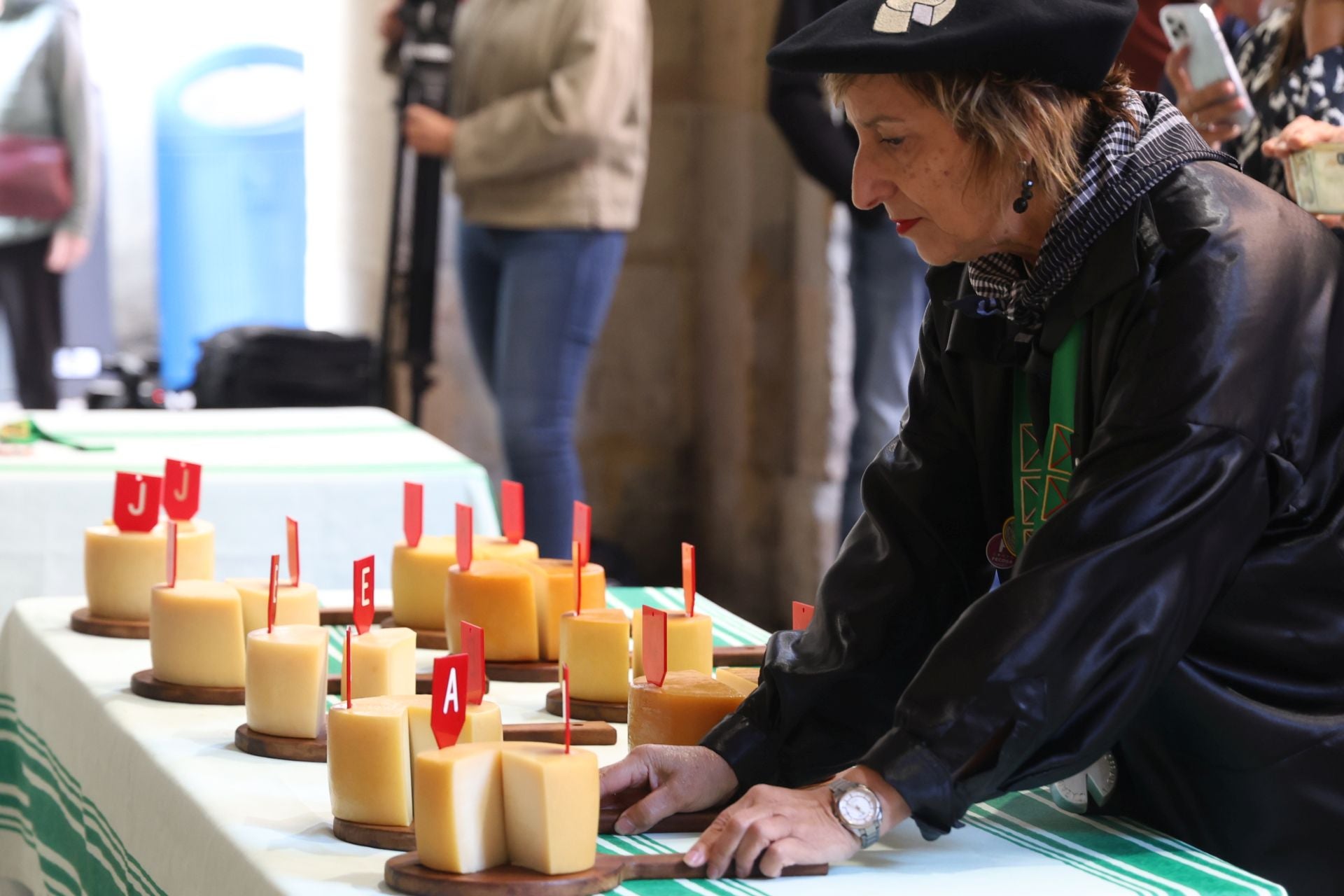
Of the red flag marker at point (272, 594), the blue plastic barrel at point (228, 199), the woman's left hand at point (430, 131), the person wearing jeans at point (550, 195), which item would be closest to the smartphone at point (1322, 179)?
the red flag marker at point (272, 594)

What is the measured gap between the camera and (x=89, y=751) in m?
1.69

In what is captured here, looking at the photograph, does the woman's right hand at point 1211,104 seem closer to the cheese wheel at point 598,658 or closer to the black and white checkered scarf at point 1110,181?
the black and white checkered scarf at point 1110,181

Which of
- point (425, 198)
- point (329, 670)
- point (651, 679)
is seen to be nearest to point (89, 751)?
point (329, 670)

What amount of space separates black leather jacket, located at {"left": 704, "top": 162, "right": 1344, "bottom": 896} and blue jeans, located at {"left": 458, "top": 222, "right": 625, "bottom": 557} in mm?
2545

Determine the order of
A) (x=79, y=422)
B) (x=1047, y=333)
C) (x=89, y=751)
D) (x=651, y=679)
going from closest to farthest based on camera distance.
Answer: (x=1047, y=333)
(x=651, y=679)
(x=89, y=751)
(x=79, y=422)

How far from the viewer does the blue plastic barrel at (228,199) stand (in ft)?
17.5

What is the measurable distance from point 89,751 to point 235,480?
107cm

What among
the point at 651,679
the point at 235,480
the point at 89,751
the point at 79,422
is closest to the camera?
the point at 651,679

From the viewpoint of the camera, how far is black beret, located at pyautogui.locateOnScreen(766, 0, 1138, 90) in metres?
1.33

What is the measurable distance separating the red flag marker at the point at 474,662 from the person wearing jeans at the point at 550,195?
2.57 metres

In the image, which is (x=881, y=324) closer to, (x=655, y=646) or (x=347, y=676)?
(x=655, y=646)

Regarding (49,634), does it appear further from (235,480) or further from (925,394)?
(925,394)

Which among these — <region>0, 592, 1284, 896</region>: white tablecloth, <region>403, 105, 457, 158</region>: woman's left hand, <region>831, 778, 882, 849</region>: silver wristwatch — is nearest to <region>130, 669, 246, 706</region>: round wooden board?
<region>0, 592, 1284, 896</region>: white tablecloth

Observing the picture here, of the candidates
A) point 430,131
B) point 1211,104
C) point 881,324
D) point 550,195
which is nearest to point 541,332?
point 550,195
